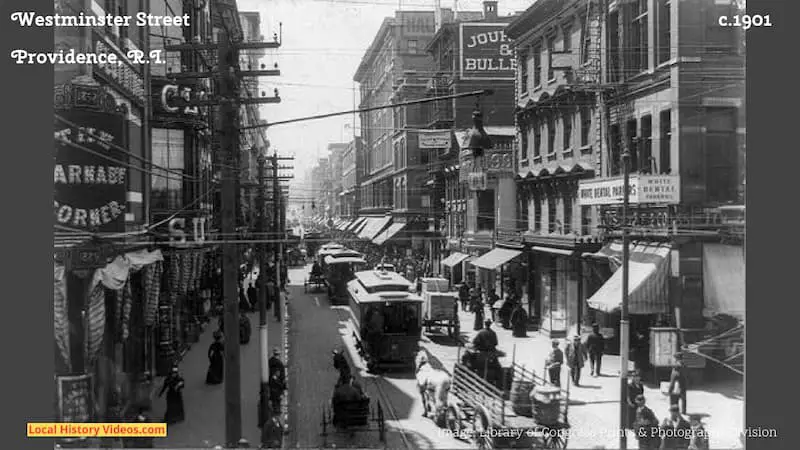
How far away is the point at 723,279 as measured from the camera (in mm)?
18203

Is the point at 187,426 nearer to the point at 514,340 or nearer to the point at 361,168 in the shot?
the point at 514,340

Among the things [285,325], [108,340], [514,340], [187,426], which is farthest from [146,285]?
[514,340]

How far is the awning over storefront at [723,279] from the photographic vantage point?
17.8 metres

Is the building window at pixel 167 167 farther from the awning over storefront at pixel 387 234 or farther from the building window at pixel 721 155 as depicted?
the building window at pixel 721 155

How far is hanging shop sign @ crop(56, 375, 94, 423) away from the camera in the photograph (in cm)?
1204

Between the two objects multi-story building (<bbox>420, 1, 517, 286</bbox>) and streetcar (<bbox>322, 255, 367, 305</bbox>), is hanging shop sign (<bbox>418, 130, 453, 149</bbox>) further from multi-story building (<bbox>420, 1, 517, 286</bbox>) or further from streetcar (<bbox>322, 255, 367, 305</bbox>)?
streetcar (<bbox>322, 255, 367, 305</bbox>)

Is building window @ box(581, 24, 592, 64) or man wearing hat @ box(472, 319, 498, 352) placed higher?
building window @ box(581, 24, 592, 64)

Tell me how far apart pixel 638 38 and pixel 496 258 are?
43.4 ft

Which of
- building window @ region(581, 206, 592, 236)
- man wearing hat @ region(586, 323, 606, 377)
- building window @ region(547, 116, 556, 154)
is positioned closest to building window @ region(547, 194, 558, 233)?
building window @ region(547, 116, 556, 154)

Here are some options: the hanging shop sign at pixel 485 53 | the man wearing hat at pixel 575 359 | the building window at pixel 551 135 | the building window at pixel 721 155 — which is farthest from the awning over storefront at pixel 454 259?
the building window at pixel 721 155

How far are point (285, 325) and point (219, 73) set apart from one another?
1630 cm

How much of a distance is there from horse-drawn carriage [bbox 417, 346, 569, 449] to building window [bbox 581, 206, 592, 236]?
1113 centimetres

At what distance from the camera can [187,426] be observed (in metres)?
15.3

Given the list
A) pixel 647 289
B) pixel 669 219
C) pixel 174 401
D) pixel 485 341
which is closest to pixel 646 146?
pixel 669 219
